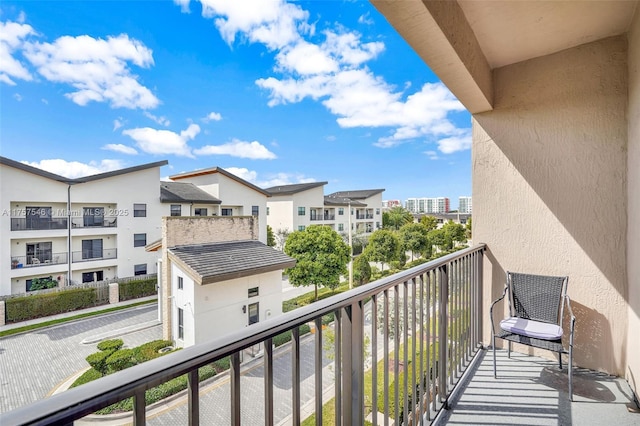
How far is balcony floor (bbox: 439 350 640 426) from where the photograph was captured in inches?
64.7

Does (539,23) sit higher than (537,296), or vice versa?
(539,23)

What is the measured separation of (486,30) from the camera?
6.49 ft

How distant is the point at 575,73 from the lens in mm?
2260

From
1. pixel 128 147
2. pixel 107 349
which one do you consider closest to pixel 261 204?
pixel 107 349

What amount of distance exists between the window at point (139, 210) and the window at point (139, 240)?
3.04 feet

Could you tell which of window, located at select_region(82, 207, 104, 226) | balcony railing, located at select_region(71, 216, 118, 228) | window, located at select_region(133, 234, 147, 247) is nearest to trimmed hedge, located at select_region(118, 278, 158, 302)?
window, located at select_region(133, 234, 147, 247)

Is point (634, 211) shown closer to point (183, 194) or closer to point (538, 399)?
point (538, 399)

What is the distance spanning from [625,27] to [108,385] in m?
3.22

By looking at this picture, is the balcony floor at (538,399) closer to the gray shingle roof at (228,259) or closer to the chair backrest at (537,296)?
the chair backrest at (537,296)

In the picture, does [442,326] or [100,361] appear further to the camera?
[100,361]

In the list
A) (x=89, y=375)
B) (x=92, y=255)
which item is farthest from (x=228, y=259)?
(x=92, y=255)

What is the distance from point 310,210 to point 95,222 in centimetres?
1238

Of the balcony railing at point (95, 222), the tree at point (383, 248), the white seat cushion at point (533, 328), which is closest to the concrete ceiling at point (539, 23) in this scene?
the white seat cushion at point (533, 328)

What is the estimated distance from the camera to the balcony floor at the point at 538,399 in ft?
5.40
